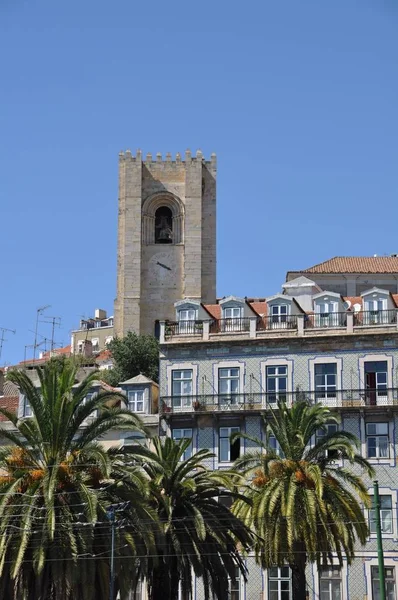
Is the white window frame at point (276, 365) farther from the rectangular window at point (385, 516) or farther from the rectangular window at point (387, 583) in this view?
the rectangular window at point (387, 583)

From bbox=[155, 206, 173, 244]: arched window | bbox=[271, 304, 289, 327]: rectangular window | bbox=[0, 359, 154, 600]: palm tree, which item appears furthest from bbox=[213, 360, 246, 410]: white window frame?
bbox=[155, 206, 173, 244]: arched window

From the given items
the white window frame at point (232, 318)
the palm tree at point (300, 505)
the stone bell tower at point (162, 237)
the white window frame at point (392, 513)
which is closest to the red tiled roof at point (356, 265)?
the stone bell tower at point (162, 237)

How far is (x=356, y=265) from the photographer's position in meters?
105

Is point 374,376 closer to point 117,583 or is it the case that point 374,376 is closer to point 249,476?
point 249,476

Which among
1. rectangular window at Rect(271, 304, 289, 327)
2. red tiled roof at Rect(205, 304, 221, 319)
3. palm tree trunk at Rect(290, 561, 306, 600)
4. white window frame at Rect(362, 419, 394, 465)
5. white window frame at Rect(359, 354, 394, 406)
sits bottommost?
palm tree trunk at Rect(290, 561, 306, 600)

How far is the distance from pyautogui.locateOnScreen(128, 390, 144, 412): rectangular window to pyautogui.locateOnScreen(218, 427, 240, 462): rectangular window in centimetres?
573

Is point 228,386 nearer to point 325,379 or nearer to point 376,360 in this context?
point 325,379

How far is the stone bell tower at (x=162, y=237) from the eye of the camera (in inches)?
4914

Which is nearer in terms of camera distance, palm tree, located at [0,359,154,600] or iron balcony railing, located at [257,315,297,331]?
palm tree, located at [0,359,154,600]

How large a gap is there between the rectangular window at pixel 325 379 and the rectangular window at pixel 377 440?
2.89m

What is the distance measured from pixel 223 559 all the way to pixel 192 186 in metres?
78.0

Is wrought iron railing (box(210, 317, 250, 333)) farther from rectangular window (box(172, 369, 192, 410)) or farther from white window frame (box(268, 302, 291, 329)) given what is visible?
rectangular window (box(172, 369, 192, 410))

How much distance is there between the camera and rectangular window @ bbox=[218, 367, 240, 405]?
7044cm

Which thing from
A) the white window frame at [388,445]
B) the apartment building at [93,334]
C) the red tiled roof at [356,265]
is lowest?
the white window frame at [388,445]
